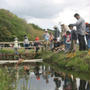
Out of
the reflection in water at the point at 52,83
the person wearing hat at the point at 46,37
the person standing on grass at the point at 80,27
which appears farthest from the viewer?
the person wearing hat at the point at 46,37

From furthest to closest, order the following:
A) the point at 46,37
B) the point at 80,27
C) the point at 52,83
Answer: the point at 46,37
the point at 80,27
the point at 52,83

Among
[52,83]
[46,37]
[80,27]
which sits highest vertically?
[80,27]

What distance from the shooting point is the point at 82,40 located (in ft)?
40.0

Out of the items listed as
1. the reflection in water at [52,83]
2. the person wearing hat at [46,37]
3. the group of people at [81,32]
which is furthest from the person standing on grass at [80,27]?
the person wearing hat at [46,37]

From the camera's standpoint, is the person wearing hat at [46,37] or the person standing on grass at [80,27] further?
the person wearing hat at [46,37]

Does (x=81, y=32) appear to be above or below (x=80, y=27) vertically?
below

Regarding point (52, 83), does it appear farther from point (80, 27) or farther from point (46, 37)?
point (46, 37)

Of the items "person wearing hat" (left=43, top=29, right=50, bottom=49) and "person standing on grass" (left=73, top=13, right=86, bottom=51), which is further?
"person wearing hat" (left=43, top=29, right=50, bottom=49)

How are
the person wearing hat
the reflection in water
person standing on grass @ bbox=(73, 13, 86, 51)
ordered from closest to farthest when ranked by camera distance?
the reflection in water, person standing on grass @ bbox=(73, 13, 86, 51), the person wearing hat

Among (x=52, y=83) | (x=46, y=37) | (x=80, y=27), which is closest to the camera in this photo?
(x=52, y=83)

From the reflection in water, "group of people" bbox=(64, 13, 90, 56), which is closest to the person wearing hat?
"group of people" bbox=(64, 13, 90, 56)

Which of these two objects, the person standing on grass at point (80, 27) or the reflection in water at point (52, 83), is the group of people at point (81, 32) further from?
the reflection in water at point (52, 83)

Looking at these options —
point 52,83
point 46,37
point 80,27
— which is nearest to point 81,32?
point 80,27

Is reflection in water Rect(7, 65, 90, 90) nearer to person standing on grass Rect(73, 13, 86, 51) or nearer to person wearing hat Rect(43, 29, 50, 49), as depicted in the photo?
person standing on grass Rect(73, 13, 86, 51)
